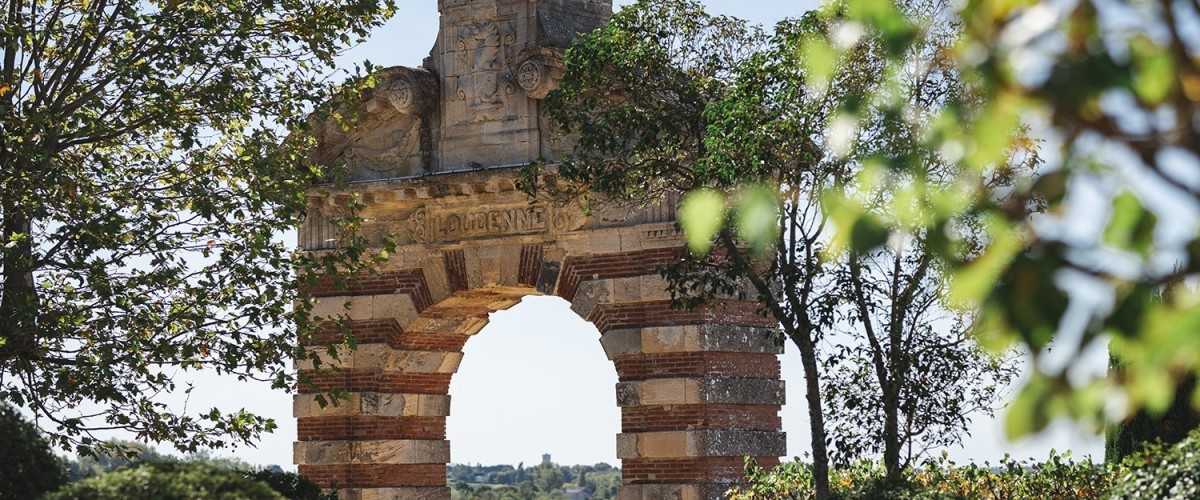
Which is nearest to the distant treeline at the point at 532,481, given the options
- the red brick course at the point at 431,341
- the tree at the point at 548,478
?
the tree at the point at 548,478

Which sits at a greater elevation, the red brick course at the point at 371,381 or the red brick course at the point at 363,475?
the red brick course at the point at 371,381

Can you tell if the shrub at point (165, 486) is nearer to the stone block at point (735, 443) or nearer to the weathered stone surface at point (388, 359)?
the stone block at point (735, 443)

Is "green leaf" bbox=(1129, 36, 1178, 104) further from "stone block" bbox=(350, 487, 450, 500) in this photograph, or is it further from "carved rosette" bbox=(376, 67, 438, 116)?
"stone block" bbox=(350, 487, 450, 500)

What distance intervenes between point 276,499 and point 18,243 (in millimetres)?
6719

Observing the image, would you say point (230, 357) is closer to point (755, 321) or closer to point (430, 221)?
point (430, 221)

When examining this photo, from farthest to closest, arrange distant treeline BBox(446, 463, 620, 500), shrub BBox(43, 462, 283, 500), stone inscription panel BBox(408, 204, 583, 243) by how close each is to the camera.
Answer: distant treeline BBox(446, 463, 620, 500)
stone inscription panel BBox(408, 204, 583, 243)
shrub BBox(43, 462, 283, 500)

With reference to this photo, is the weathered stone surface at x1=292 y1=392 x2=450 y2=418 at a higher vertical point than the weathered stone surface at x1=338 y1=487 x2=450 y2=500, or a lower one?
higher

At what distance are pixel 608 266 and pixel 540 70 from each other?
6.85 ft

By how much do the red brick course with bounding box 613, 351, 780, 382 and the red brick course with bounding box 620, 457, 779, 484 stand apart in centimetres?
83

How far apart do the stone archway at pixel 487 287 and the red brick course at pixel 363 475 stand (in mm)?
21

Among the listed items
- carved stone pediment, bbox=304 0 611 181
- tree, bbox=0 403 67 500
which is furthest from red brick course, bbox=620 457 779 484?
tree, bbox=0 403 67 500

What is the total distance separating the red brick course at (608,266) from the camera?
52.7 ft

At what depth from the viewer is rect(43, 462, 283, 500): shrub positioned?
776cm

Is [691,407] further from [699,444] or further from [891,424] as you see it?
[891,424]
